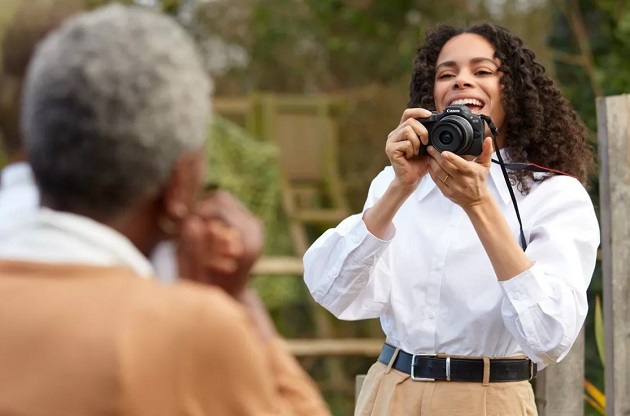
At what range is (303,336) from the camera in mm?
10523

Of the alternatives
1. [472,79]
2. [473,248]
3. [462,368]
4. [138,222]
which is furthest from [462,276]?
[138,222]

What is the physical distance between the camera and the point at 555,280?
279 centimetres

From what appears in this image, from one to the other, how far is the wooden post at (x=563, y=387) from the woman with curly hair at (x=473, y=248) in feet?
3.25

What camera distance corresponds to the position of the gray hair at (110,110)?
145 cm

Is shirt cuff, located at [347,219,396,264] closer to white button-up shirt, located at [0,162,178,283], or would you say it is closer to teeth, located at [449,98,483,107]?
teeth, located at [449,98,483,107]

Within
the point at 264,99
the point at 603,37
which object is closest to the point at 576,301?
the point at 603,37

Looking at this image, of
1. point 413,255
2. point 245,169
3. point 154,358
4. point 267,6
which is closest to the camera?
point 154,358

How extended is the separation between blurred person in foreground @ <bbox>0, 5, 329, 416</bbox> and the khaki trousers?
1.41 m

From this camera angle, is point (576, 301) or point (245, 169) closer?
point (576, 301)

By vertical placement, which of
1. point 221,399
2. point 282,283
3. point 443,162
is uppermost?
point 221,399

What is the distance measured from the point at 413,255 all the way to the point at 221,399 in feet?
5.42

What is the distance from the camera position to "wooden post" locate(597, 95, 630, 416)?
12.9 feet

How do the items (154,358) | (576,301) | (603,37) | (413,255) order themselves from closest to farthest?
1. (154,358)
2. (576,301)
3. (413,255)
4. (603,37)

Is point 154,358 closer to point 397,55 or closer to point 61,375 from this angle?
point 61,375
